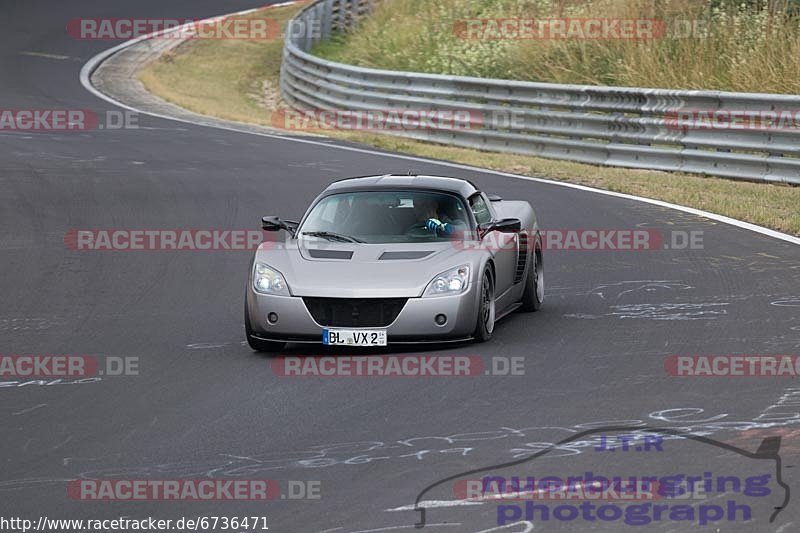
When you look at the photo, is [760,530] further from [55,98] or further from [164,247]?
[55,98]

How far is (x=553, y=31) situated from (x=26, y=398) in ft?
67.5

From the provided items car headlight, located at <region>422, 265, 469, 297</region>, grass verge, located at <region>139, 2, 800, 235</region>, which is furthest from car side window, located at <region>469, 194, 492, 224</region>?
grass verge, located at <region>139, 2, 800, 235</region>

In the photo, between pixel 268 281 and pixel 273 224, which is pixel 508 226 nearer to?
pixel 273 224

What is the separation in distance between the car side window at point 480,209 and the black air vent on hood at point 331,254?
1.39 m

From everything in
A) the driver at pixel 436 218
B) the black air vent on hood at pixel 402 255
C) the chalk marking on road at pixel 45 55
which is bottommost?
the chalk marking on road at pixel 45 55

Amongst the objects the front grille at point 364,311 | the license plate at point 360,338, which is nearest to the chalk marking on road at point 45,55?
the front grille at point 364,311

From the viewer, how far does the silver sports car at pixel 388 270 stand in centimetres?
1009

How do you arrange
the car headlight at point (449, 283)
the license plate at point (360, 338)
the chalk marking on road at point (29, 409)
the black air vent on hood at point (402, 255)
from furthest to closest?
the black air vent on hood at point (402, 255) → the car headlight at point (449, 283) → the license plate at point (360, 338) → the chalk marking on road at point (29, 409)

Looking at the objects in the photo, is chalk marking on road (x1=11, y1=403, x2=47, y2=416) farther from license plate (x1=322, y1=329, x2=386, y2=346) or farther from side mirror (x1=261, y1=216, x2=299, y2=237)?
side mirror (x1=261, y1=216, x2=299, y2=237)

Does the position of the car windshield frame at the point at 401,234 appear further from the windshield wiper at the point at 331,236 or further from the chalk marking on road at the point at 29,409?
the chalk marking on road at the point at 29,409

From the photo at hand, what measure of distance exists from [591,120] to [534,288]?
34.9 ft

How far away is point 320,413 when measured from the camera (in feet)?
27.3

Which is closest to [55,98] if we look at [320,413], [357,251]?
[357,251]

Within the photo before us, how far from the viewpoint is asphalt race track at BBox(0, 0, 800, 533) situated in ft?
22.3
